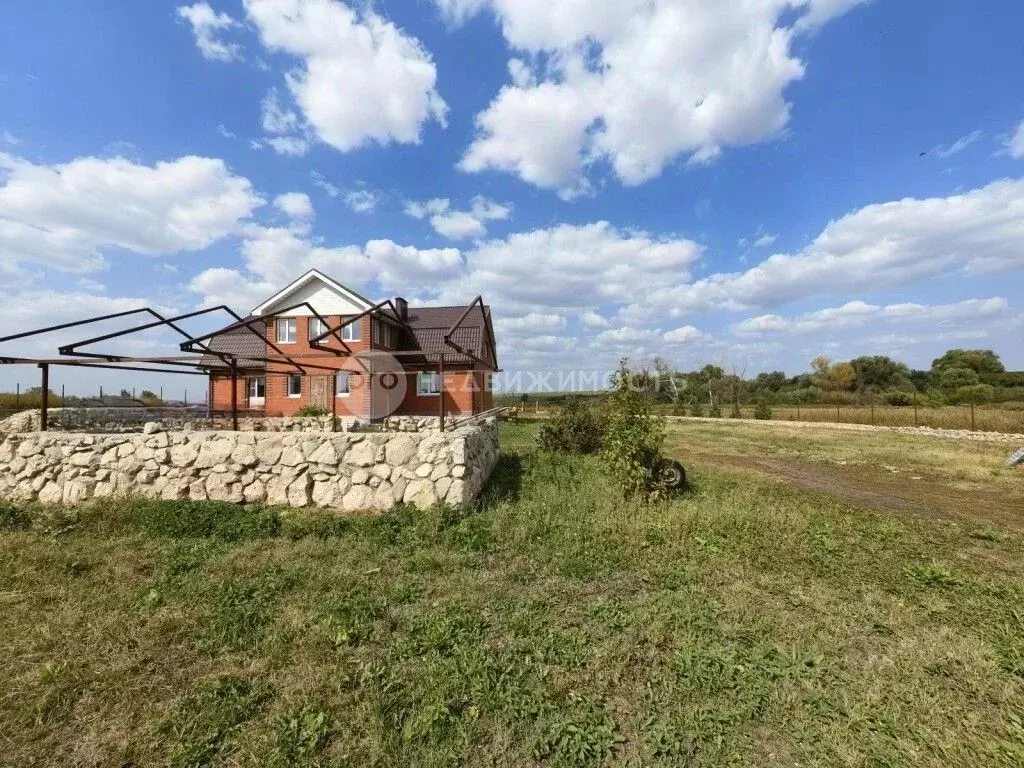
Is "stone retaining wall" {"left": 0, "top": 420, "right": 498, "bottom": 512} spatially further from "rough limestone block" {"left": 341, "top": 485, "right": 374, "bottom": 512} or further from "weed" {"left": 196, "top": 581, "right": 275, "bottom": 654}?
"weed" {"left": 196, "top": 581, "right": 275, "bottom": 654}

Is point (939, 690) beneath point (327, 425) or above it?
beneath

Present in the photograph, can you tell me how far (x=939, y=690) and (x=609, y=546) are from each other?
2646 mm

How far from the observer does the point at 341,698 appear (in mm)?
2584

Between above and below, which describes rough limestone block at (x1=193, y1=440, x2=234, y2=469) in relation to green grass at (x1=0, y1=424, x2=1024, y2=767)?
above

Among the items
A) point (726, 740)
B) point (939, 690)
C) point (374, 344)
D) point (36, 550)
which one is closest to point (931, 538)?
point (939, 690)

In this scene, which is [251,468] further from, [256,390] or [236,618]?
[256,390]

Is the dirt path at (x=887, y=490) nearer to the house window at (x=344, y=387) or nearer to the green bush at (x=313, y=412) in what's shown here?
the green bush at (x=313, y=412)

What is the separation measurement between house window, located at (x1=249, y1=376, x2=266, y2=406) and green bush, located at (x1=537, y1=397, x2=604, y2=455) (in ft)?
51.1

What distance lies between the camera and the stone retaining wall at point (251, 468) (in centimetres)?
638

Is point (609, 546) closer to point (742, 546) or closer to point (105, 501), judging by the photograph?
point (742, 546)

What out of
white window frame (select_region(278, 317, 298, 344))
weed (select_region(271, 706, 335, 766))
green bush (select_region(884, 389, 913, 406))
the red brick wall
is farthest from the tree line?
weed (select_region(271, 706, 335, 766))

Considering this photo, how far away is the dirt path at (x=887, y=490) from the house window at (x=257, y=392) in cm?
1937

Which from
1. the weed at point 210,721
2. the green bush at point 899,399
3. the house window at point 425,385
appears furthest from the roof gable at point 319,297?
the green bush at point 899,399

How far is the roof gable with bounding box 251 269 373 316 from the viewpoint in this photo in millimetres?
21328
